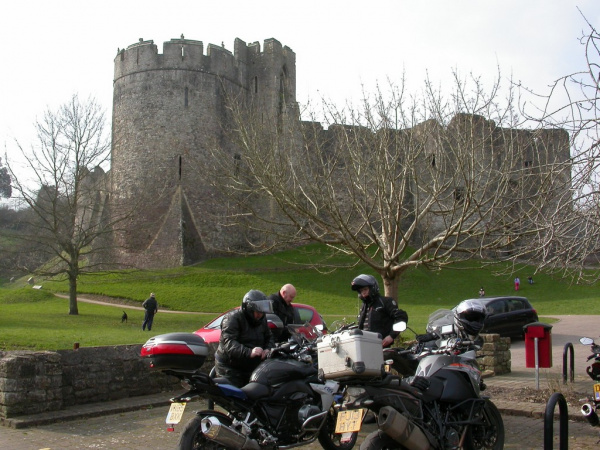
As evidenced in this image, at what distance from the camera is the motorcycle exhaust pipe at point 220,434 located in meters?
4.83

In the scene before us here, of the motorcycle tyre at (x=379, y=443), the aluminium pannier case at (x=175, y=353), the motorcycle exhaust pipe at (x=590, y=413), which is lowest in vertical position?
the motorcycle exhaust pipe at (x=590, y=413)

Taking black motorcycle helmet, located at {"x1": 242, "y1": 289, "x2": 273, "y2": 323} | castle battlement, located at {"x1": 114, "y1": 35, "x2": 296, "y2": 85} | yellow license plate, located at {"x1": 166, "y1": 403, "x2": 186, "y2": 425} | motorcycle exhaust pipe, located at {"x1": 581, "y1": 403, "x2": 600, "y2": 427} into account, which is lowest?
motorcycle exhaust pipe, located at {"x1": 581, "y1": 403, "x2": 600, "y2": 427}

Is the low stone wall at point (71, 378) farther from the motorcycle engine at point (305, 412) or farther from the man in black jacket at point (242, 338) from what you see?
the motorcycle engine at point (305, 412)

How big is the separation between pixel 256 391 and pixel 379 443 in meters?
1.19

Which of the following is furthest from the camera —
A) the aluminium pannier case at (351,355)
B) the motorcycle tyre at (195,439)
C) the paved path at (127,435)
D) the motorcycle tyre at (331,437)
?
the paved path at (127,435)

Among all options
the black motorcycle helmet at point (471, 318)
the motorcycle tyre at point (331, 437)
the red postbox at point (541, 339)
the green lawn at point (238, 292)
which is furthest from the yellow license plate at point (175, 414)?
the green lawn at point (238, 292)

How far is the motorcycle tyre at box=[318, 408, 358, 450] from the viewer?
6273 millimetres

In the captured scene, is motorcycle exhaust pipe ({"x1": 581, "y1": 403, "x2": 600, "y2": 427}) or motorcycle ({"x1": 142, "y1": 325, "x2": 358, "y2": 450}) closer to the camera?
motorcycle ({"x1": 142, "y1": 325, "x2": 358, "y2": 450})

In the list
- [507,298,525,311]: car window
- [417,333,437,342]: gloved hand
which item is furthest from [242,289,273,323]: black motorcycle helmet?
[507,298,525,311]: car window

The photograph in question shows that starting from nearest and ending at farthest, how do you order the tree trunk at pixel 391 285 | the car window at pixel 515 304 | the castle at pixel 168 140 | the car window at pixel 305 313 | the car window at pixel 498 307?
1. the car window at pixel 305 313
2. the tree trunk at pixel 391 285
3. the car window at pixel 498 307
4. the car window at pixel 515 304
5. the castle at pixel 168 140

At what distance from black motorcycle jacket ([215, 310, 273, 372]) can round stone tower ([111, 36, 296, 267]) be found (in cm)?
3287

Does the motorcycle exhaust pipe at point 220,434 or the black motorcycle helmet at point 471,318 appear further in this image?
the black motorcycle helmet at point 471,318

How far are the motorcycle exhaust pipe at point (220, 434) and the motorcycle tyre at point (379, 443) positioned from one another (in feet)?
3.20

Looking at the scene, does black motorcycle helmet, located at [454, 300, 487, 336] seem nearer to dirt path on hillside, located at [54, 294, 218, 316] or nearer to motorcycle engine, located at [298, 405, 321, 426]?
motorcycle engine, located at [298, 405, 321, 426]
